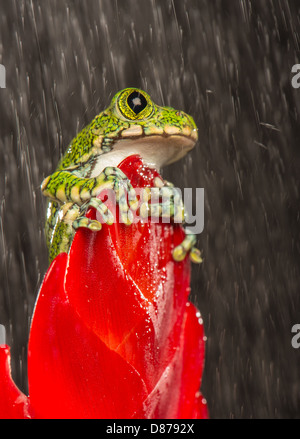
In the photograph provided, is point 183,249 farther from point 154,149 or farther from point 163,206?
point 154,149

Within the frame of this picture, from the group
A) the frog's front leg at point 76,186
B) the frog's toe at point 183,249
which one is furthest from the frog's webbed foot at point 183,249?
the frog's front leg at point 76,186

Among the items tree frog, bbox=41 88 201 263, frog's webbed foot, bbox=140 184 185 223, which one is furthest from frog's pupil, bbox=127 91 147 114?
frog's webbed foot, bbox=140 184 185 223

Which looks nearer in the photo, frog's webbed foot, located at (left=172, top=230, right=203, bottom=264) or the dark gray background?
frog's webbed foot, located at (left=172, top=230, right=203, bottom=264)

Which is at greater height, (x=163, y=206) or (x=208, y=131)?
(x=208, y=131)

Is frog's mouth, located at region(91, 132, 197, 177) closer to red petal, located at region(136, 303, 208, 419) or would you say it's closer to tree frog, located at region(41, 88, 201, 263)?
tree frog, located at region(41, 88, 201, 263)

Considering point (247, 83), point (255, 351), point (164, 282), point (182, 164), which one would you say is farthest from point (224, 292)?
point (164, 282)

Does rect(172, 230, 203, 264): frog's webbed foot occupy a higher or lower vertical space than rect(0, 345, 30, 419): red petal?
higher

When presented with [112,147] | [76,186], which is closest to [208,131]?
[112,147]
